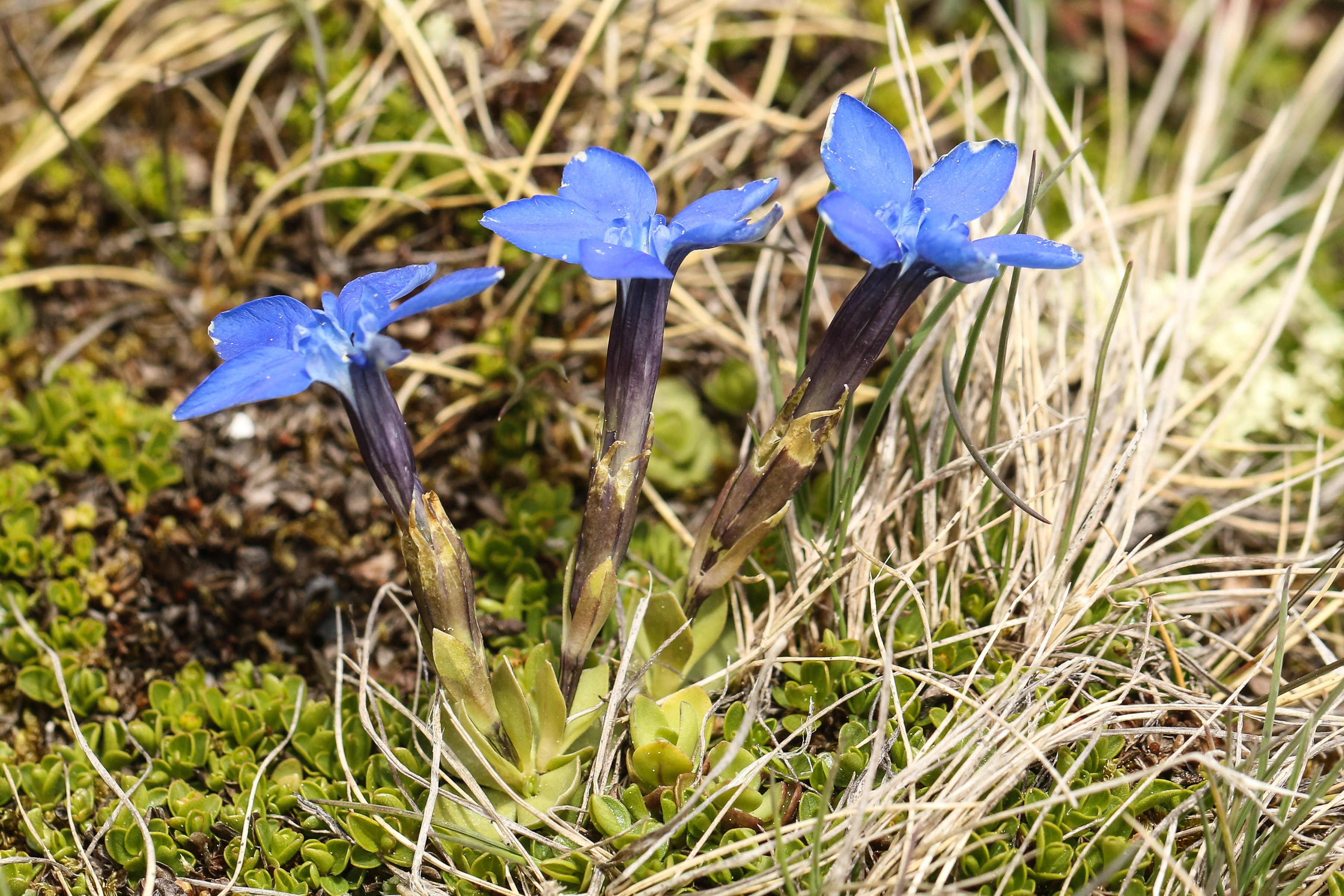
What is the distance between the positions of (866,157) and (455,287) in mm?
896

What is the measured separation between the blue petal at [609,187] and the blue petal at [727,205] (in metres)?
0.08

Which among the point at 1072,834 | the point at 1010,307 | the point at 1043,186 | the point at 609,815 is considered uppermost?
the point at 1043,186

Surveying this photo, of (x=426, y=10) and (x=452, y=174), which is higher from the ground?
(x=426, y=10)

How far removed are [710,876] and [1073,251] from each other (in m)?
1.50

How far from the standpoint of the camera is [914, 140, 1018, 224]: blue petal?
2043mm

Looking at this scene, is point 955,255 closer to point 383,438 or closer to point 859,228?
point 859,228

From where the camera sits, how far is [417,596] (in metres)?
2.12

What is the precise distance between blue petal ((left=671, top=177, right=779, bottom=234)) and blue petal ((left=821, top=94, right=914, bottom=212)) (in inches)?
5.7

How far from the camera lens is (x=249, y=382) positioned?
69.8 inches

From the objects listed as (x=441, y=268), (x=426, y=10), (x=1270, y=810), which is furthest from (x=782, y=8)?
(x=1270, y=810)

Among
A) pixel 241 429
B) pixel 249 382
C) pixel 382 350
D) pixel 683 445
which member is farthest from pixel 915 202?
pixel 241 429

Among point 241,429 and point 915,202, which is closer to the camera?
point 915,202

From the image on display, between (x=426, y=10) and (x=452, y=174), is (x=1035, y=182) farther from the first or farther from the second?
(x=426, y=10)

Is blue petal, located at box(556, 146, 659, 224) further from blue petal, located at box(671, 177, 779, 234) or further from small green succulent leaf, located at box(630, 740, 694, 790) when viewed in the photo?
small green succulent leaf, located at box(630, 740, 694, 790)
